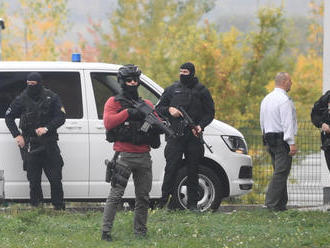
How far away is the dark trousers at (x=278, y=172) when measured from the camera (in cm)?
1219

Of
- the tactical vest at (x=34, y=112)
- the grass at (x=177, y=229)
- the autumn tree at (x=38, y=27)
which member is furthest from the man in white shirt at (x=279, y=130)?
the autumn tree at (x=38, y=27)

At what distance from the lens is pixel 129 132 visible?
360 inches

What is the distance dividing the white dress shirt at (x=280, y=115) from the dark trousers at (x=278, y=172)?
184mm

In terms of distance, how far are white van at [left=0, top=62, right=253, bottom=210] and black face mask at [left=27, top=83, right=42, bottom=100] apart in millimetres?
489

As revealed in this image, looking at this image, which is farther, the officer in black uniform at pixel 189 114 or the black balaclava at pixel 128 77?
the officer in black uniform at pixel 189 114

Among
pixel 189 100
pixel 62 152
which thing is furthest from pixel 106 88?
pixel 189 100

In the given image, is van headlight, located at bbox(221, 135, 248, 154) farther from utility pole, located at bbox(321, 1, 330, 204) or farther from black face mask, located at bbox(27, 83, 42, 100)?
black face mask, located at bbox(27, 83, 42, 100)

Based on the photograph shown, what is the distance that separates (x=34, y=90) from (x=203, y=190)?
8.44ft

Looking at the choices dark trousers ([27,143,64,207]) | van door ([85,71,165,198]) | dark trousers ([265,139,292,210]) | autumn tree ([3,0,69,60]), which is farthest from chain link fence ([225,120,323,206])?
autumn tree ([3,0,69,60])

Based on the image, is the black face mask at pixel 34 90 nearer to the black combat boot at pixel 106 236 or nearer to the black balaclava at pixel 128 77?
the black balaclava at pixel 128 77

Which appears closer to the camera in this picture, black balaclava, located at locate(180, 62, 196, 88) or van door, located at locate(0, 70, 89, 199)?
black balaclava, located at locate(180, 62, 196, 88)

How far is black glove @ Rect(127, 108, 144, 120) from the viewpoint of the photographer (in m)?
9.11

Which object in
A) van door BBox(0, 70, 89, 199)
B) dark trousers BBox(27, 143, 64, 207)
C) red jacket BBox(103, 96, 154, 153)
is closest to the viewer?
red jacket BBox(103, 96, 154, 153)

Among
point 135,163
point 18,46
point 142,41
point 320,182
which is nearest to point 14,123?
point 135,163
